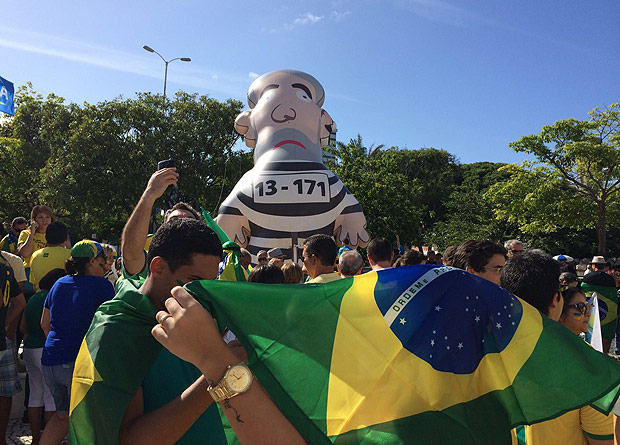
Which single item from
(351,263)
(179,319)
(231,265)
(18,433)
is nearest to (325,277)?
(351,263)

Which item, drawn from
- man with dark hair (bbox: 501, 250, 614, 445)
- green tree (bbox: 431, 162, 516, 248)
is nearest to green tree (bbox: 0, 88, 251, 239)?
green tree (bbox: 431, 162, 516, 248)

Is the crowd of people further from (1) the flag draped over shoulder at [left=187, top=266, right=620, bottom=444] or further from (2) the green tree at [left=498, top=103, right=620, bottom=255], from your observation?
Answer: (2) the green tree at [left=498, top=103, right=620, bottom=255]

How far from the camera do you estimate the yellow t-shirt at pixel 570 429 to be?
1.71 m

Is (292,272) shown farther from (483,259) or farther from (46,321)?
(46,321)

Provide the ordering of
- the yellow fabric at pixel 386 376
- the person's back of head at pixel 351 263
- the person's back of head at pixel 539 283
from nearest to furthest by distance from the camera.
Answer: the yellow fabric at pixel 386 376 < the person's back of head at pixel 539 283 < the person's back of head at pixel 351 263

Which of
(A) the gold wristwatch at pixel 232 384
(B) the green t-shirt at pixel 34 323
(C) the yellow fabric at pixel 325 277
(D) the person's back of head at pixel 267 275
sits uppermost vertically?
(A) the gold wristwatch at pixel 232 384

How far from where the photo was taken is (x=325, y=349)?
1.23m

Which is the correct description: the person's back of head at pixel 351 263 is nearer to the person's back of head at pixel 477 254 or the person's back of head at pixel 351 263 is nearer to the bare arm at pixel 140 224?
the person's back of head at pixel 477 254

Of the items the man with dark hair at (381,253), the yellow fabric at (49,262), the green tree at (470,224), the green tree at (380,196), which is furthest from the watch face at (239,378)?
the green tree at (470,224)

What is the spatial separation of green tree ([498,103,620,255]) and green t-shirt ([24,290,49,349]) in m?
20.4

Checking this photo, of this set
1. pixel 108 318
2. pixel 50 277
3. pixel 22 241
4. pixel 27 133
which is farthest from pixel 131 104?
pixel 108 318

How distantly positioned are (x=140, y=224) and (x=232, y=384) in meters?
2.07

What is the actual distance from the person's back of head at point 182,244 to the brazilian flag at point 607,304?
5.88m

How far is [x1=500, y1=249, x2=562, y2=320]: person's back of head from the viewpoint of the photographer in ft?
6.81
